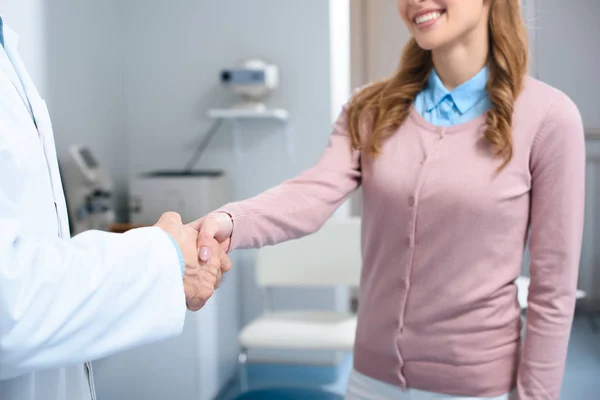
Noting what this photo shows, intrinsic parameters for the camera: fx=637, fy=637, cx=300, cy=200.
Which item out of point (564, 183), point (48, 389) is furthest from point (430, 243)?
point (48, 389)

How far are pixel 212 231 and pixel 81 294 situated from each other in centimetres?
29

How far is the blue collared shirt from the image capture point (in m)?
0.93

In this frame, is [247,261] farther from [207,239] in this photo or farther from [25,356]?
[25,356]

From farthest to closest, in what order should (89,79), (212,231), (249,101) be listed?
(249,101)
(89,79)
(212,231)

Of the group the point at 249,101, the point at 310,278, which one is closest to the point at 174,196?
the point at 249,101

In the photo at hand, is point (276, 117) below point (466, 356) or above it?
above

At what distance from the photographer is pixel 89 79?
2.26 metres

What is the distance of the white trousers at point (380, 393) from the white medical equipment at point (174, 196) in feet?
4.37

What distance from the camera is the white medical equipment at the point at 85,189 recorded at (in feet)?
6.50

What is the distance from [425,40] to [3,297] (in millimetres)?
645

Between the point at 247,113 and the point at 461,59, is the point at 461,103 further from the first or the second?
the point at 247,113

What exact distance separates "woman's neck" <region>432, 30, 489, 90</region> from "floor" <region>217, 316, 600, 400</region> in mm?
1069

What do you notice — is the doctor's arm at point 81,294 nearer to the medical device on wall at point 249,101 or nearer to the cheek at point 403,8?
the cheek at point 403,8

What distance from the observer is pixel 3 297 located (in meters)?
0.58
